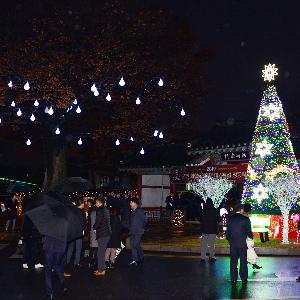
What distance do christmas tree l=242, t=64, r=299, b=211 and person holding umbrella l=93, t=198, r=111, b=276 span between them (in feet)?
33.2

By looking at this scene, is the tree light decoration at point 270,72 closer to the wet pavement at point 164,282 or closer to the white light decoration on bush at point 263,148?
the white light decoration on bush at point 263,148

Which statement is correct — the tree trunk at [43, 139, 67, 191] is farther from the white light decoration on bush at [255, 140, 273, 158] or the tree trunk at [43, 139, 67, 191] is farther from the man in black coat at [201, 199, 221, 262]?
the man in black coat at [201, 199, 221, 262]

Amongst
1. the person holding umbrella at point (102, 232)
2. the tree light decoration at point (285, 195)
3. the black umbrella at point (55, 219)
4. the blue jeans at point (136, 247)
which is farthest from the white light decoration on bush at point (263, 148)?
the black umbrella at point (55, 219)

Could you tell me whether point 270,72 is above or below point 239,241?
above

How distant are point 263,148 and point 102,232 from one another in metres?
10.7

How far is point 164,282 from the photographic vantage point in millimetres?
12867

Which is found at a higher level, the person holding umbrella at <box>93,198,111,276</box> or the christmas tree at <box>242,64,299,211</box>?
the christmas tree at <box>242,64,299,211</box>

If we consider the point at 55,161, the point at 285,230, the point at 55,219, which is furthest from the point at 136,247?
the point at 55,161

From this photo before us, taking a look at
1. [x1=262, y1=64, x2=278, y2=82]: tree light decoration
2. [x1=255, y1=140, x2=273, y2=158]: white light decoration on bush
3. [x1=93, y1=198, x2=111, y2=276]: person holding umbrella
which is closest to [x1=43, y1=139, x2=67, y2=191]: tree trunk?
[x1=255, y1=140, x2=273, y2=158]: white light decoration on bush

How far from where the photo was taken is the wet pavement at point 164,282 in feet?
36.7

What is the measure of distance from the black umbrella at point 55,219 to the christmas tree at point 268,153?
506 inches

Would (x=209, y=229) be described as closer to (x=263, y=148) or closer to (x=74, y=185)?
(x=263, y=148)

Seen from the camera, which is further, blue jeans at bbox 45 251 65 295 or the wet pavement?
the wet pavement

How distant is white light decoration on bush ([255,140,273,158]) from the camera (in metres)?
23.1
